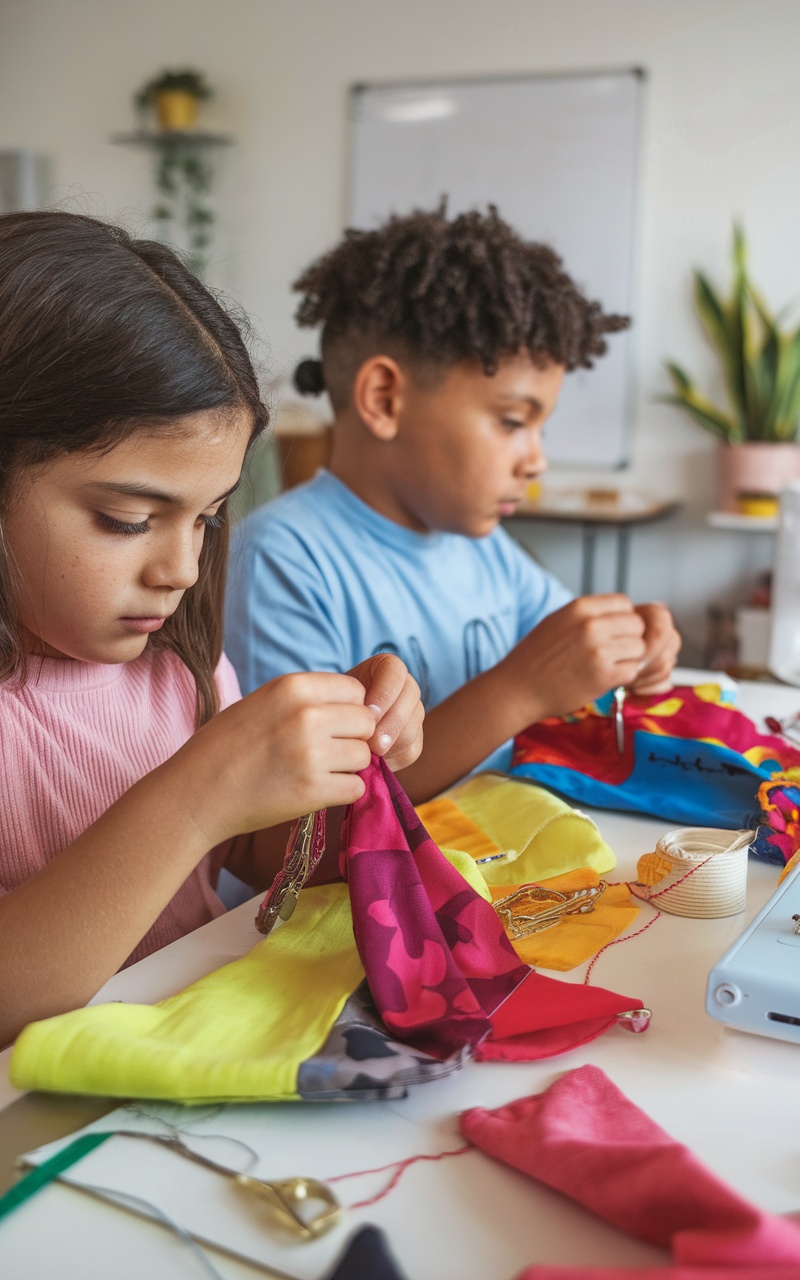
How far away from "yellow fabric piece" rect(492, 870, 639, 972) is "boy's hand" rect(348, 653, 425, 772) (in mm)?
127

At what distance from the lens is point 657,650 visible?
1.25 m

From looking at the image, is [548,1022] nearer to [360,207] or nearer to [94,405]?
[94,405]

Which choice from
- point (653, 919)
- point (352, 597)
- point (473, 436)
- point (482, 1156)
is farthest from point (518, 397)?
point (482, 1156)

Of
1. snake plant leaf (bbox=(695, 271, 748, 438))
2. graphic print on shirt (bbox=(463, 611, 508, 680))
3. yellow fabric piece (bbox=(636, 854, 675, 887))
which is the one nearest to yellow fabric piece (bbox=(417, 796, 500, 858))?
yellow fabric piece (bbox=(636, 854, 675, 887))

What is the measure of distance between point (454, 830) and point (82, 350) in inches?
18.8

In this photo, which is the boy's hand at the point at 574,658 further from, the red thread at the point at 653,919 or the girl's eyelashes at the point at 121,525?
the girl's eyelashes at the point at 121,525

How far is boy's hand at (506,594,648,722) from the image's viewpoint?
117 centimetres

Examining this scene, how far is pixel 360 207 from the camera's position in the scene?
4301 mm

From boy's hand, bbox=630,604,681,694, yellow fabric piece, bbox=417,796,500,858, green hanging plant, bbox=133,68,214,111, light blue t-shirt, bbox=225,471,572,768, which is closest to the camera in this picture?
yellow fabric piece, bbox=417,796,500,858

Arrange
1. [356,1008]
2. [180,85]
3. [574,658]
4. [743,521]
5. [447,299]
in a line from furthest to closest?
[180,85] < [743,521] < [447,299] < [574,658] < [356,1008]

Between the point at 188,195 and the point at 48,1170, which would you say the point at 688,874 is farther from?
the point at 188,195

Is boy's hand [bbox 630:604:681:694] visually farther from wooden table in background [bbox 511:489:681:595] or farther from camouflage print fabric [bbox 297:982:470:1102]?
wooden table in background [bbox 511:489:681:595]

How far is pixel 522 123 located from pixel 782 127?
0.88 metres

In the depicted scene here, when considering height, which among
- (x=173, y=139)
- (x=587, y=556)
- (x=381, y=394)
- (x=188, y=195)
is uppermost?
(x=173, y=139)
